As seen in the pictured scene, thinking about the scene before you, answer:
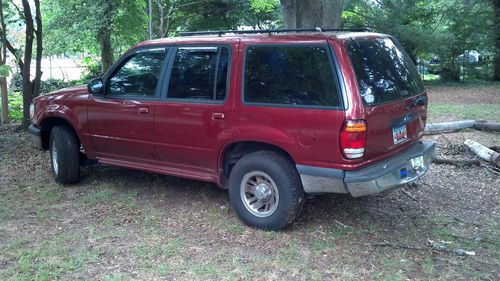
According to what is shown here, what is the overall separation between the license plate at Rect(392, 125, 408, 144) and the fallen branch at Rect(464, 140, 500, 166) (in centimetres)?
267

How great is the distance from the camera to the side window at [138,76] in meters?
5.56

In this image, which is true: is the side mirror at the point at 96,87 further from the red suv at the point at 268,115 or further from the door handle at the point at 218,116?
the door handle at the point at 218,116

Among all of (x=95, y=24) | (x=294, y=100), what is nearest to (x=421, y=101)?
(x=294, y=100)

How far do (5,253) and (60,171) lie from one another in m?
1.99

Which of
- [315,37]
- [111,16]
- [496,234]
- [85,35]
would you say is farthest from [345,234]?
[85,35]

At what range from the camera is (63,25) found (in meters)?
18.6

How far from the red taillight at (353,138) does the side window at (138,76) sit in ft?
7.25

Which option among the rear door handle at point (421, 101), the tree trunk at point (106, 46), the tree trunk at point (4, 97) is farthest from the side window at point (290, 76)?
the tree trunk at point (106, 46)

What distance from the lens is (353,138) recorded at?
14.0ft

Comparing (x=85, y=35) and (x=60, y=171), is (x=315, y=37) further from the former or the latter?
(x=85, y=35)

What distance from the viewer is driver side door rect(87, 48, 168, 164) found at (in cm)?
553

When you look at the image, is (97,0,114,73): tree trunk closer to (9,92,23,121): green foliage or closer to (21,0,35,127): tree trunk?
(9,92,23,121): green foliage

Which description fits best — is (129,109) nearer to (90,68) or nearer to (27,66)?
(27,66)

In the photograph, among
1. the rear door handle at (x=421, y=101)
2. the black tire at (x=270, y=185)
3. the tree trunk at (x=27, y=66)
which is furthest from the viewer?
the tree trunk at (x=27, y=66)
